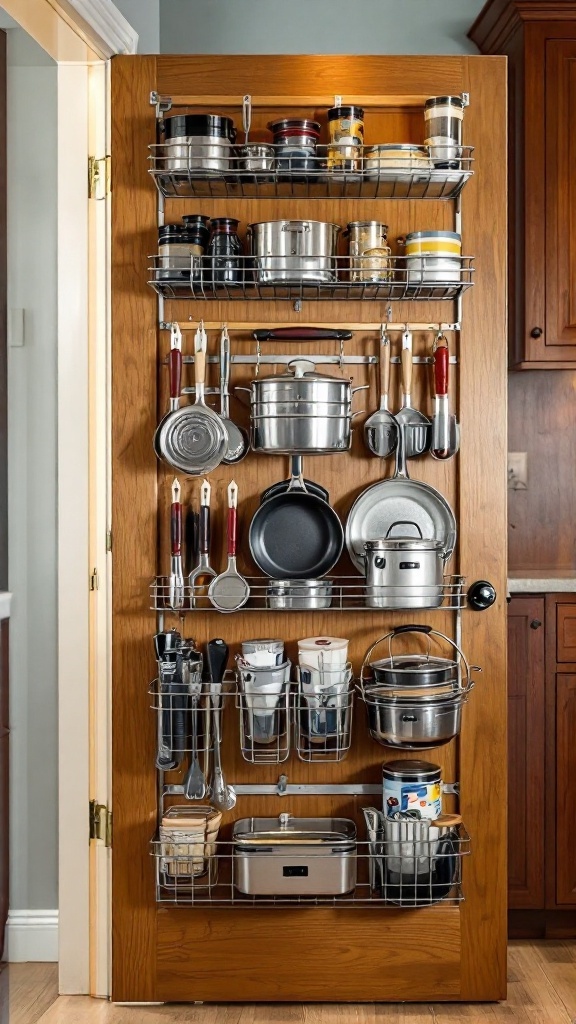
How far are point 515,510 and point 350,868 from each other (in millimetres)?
1392

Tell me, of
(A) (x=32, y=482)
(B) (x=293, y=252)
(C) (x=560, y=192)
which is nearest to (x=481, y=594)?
(B) (x=293, y=252)

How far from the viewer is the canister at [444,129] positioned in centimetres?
218

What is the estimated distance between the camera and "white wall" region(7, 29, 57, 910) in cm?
238

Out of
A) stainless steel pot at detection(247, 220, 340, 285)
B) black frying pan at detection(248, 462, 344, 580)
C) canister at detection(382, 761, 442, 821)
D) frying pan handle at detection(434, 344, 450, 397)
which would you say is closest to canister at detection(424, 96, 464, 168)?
stainless steel pot at detection(247, 220, 340, 285)

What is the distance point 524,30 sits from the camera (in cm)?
276

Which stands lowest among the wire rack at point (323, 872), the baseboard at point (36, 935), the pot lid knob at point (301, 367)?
the baseboard at point (36, 935)

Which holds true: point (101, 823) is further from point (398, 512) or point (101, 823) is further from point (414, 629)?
point (398, 512)

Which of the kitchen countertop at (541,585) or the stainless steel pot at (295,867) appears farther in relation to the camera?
the kitchen countertop at (541,585)

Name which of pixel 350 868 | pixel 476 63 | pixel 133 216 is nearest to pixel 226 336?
pixel 133 216

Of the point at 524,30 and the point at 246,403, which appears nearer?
the point at 246,403

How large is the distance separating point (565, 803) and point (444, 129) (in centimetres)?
172

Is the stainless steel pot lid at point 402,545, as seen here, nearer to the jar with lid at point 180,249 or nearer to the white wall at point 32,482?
the jar with lid at point 180,249

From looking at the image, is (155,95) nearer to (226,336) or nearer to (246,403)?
(226,336)

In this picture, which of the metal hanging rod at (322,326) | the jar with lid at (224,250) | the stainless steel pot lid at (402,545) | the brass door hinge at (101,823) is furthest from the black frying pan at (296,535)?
the brass door hinge at (101,823)
